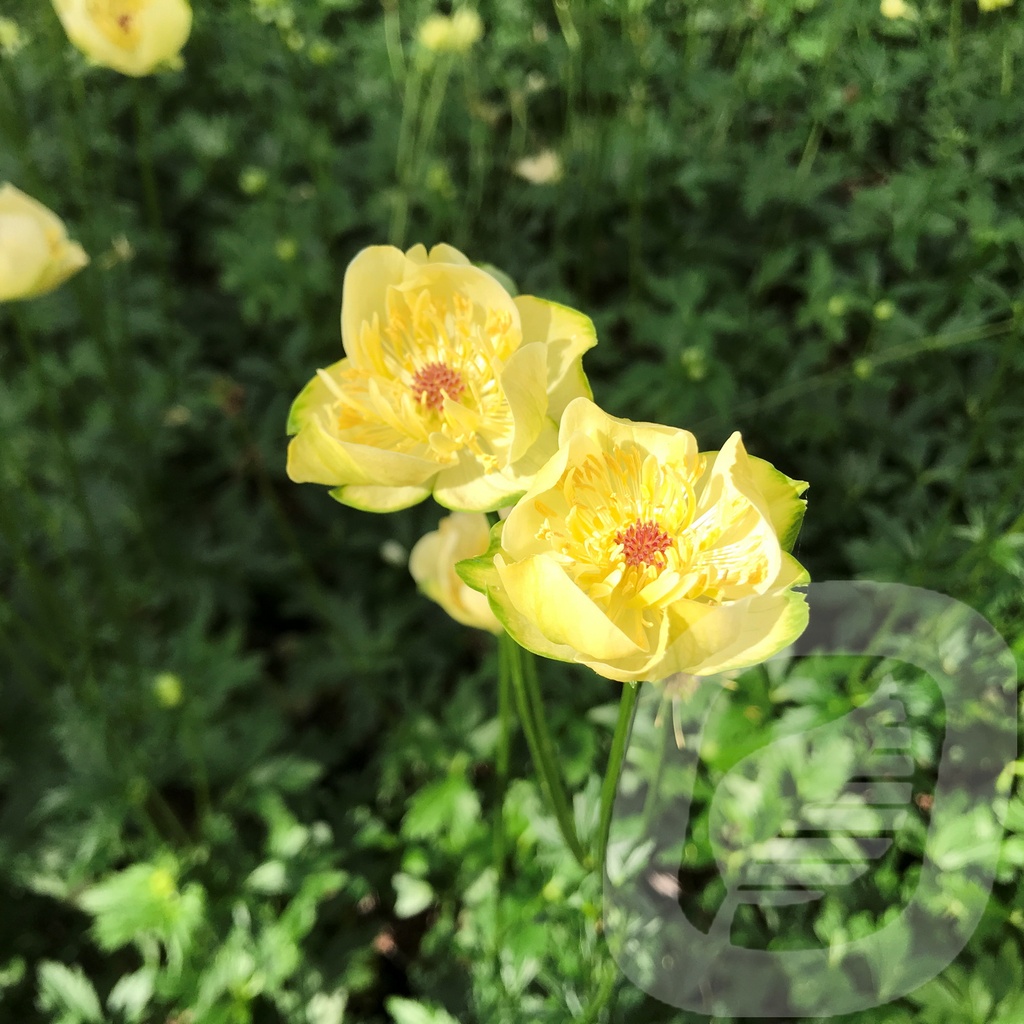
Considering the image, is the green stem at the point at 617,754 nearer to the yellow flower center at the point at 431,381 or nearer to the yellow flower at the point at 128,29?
the yellow flower center at the point at 431,381

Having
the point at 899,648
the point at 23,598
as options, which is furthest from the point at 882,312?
the point at 23,598

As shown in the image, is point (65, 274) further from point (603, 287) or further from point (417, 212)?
point (603, 287)

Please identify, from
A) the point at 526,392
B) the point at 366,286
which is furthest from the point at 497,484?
the point at 366,286

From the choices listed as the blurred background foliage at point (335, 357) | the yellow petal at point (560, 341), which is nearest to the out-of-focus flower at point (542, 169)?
the blurred background foliage at point (335, 357)

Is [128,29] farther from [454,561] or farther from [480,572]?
[480,572]

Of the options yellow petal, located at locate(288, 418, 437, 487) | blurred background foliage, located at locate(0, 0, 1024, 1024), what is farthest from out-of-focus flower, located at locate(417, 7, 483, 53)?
yellow petal, located at locate(288, 418, 437, 487)

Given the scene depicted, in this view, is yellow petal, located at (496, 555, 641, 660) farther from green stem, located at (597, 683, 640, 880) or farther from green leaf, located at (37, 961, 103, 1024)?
green leaf, located at (37, 961, 103, 1024)
